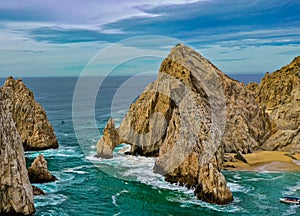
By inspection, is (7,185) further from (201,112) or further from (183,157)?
(201,112)

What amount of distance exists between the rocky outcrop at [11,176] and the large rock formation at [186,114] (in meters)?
26.6

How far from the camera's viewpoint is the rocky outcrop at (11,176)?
46.6 meters

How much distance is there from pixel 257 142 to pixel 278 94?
53.5 meters

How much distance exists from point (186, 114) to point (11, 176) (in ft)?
108

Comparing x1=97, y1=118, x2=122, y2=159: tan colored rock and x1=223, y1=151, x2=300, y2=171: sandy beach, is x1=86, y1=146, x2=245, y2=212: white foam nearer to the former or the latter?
x1=97, y1=118, x2=122, y2=159: tan colored rock

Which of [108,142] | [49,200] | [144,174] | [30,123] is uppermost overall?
[30,123]

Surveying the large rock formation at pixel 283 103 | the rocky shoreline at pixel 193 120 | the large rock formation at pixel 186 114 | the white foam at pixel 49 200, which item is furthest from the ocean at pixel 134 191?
the large rock formation at pixel 283 103

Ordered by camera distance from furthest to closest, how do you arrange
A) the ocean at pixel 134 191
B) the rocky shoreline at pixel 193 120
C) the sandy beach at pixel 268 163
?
the sandy beach at pixel 268 163, the rocky shoreline at pixel 193 120, the ocean at pixel 134 191

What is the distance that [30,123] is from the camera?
90.8 m

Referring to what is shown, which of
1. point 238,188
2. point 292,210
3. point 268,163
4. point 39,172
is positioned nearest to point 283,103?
point 268,163

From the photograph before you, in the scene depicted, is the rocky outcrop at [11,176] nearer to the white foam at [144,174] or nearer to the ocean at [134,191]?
the ocean at [134,191]

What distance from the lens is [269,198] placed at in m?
56.9

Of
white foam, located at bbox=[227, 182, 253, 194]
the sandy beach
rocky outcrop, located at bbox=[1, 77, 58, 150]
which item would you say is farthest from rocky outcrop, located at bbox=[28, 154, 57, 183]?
the sandy beach

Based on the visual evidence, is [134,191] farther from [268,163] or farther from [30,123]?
[30,123]
